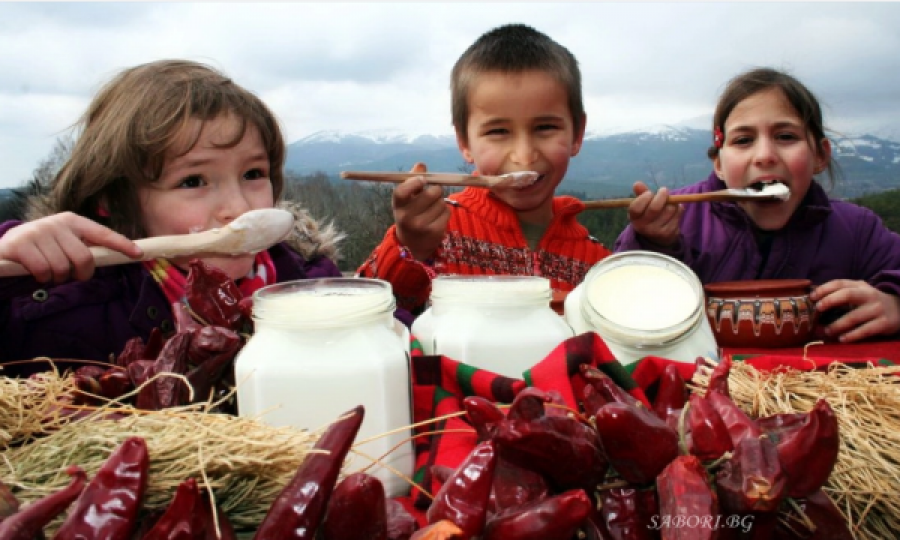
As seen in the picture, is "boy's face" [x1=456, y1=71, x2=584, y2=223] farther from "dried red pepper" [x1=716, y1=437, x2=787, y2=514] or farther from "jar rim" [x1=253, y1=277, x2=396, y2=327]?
"dried red pepper" [x1=716, y1=437, x2=787, y2=514]

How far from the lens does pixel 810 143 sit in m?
2.23

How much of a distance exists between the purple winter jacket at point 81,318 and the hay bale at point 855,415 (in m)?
1.10

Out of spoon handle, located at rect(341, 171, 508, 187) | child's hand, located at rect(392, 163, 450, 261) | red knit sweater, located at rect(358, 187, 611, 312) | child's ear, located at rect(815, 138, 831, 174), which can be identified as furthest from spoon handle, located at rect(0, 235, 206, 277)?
child's ear, located at rect(815, 138, 831, 174)

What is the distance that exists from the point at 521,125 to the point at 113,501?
1639mm

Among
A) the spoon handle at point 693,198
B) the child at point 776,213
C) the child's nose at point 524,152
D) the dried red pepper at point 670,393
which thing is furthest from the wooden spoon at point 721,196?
the dried red pepper at point 670,393

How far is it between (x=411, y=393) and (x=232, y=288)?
311mm

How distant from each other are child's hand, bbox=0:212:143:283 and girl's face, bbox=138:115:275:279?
30 cm

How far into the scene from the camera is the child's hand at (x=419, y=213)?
1383 mm

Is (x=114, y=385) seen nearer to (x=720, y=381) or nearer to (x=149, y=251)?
(x=149, y=251)

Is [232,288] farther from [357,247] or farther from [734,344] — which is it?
[357,247]

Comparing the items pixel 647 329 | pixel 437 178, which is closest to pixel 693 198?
pixel 437 178

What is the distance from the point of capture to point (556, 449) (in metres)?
0.57

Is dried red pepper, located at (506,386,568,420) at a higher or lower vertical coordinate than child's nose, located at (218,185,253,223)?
lower

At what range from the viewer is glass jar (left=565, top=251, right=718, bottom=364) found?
0.96 m
